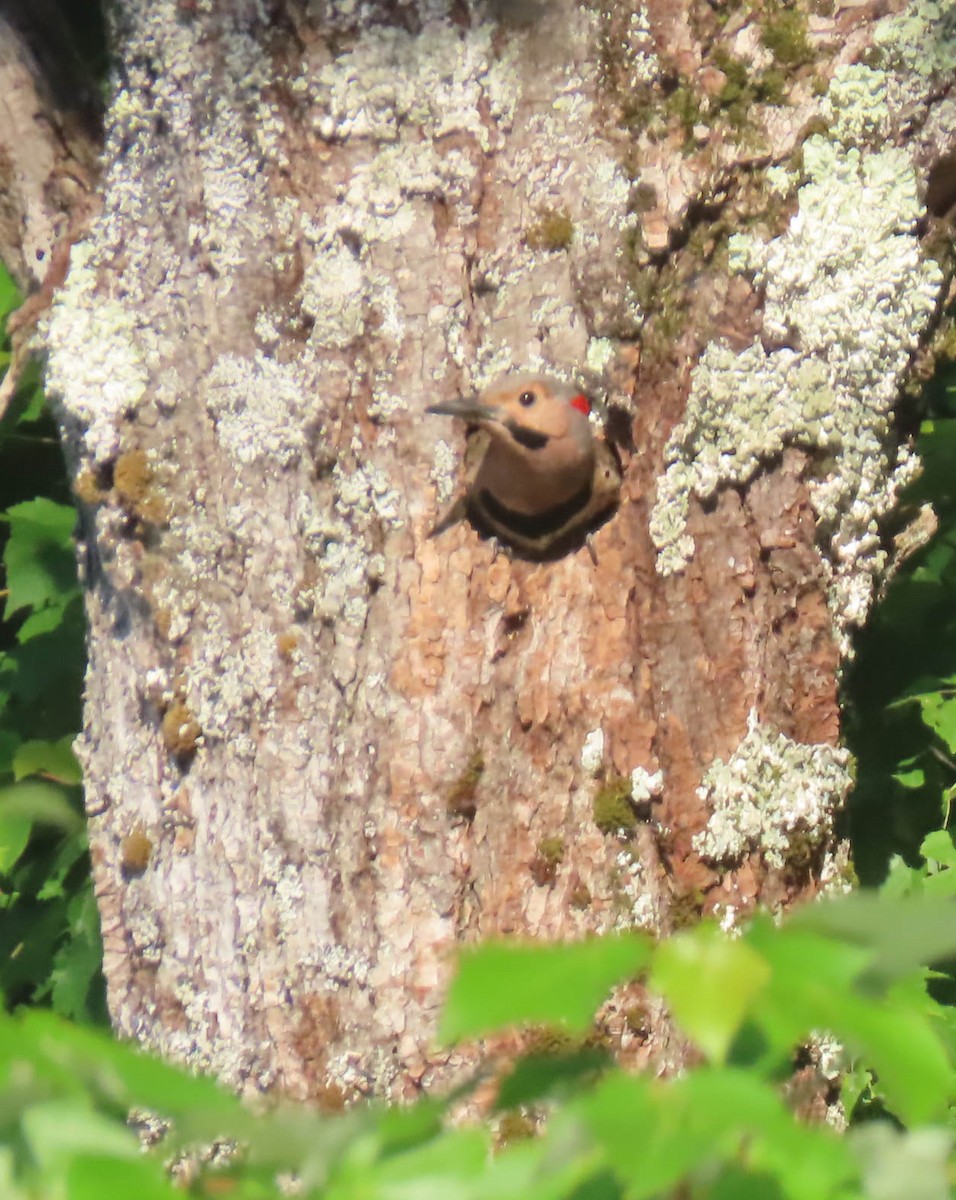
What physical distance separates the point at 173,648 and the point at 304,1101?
2.19ft

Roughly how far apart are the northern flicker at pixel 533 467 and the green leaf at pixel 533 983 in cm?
134

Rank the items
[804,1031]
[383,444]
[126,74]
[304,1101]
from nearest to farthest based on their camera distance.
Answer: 1. [804,1031]
2. [304,1101]
3. [383,444]
4. [126,74]

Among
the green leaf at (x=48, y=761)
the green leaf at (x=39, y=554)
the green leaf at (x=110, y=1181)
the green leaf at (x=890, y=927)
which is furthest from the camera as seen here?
the green leaf at (x=39, y=554)

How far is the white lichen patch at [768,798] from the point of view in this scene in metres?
1.99

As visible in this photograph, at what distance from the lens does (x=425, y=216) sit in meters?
2.02

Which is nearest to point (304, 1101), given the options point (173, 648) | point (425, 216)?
point (173, 648)

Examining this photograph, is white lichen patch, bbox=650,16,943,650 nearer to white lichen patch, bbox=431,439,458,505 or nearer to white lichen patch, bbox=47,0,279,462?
white lichen patch, bbox=431,439,458,505

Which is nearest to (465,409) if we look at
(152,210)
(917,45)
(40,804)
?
(152,210)

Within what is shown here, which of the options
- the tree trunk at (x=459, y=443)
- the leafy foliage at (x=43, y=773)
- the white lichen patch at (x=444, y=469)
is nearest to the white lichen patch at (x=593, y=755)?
the tree trunk at (x=459, y=443)

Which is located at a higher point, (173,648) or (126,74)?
(126,74)

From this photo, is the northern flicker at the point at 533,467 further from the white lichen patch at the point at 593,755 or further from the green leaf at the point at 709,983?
the green leaf at the point at 709,983

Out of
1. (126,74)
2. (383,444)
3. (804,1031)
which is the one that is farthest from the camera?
(126,74)

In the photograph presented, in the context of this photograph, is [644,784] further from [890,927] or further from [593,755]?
[890,927]

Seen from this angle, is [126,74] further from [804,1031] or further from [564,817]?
[804,1031]
